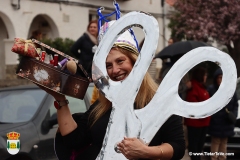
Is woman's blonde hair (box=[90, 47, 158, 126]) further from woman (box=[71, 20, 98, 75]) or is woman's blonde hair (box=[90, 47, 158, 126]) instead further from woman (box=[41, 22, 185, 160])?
woman (box=[71, 20, 98, 75])

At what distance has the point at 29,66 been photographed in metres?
2.59

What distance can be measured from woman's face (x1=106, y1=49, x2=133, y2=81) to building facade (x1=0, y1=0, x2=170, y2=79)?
13734mm

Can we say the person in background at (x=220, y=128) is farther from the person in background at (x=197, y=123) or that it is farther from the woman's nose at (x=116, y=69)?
the woman's nose at (x=116, y=69)

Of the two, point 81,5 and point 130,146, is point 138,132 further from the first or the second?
point 81,5

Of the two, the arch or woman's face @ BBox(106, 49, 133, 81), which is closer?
woman's face @ BBox(106, 49, 133, 81)

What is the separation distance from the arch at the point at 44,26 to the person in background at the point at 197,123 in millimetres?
10789

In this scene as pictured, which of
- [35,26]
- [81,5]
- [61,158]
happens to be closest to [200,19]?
[81,5]

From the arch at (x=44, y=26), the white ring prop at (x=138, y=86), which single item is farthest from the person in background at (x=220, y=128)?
the arch at (x=44, y=26)

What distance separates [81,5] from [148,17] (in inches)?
667

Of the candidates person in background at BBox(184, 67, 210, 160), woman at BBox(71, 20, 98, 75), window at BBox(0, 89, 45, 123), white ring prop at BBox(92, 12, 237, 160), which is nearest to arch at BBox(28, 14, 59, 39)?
woman at BBox(71, 20, 98, 75)

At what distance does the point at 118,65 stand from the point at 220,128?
5.75 metres

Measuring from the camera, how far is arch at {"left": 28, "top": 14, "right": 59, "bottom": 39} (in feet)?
60.6

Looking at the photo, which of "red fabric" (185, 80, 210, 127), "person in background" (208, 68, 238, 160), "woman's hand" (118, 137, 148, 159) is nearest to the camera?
"woman's hand" (118, 137, 148, 159)

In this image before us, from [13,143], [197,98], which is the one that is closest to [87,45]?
[197,98]
